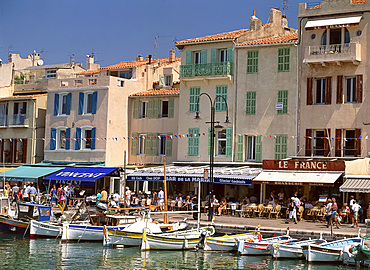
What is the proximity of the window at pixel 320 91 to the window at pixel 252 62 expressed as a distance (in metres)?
4.43

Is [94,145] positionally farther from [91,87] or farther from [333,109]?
[333,109]

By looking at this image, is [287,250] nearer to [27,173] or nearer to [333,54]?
[333,54]

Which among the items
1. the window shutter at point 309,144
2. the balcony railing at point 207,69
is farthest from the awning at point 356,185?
the balcony railing at point 207,69

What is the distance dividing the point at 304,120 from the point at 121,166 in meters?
14.8

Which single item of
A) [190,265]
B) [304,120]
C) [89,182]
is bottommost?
[190,265]

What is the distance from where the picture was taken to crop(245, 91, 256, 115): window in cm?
4482

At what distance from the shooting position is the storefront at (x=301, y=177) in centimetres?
3812

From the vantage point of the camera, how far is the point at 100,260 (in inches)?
1197

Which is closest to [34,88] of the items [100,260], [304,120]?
[304,120]

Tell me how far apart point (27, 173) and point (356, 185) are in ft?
83.6

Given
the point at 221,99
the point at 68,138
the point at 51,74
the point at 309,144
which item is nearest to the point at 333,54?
the point at 309,144

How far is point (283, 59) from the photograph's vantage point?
43781 mm

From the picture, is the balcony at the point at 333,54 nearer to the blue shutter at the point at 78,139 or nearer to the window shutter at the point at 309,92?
the window shutter at the point at 309,92

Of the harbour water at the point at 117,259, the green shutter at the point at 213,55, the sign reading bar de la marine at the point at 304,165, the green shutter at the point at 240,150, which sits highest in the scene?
the green shutter at the point at 213,55
